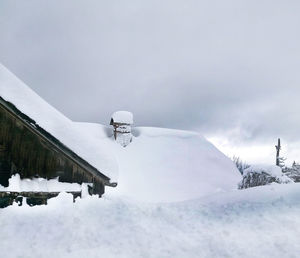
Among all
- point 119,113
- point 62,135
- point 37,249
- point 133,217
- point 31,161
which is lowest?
point 37,249

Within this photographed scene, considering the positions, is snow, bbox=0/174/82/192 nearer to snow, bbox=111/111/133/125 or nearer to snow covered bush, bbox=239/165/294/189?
snow covered bush, bbox=239/165/294/189

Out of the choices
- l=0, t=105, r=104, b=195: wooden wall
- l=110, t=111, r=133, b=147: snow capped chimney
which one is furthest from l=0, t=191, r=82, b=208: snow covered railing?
l=110, t=111, r=133, b=147: snow capped chimney

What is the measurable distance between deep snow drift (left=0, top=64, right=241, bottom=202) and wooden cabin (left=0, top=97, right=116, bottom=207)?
0.21 m

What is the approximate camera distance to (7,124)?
6.25 metres

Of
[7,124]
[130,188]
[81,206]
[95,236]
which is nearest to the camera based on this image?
[95,236]

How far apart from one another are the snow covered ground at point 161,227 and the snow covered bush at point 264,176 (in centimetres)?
903

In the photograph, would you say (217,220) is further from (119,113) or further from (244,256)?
(119,113)

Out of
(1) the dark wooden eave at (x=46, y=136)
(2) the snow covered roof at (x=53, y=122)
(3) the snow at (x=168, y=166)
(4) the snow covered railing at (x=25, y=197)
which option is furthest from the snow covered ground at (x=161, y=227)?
(3) the snow at (x=168, y=166)

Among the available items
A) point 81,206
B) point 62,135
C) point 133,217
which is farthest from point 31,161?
point 133,217

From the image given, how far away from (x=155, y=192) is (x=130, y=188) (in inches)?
57.0

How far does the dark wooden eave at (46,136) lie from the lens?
6.08m

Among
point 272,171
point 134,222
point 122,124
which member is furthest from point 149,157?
point 134,222

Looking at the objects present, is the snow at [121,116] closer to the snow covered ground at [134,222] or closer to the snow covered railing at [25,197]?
the snow covered ground at [134,222]

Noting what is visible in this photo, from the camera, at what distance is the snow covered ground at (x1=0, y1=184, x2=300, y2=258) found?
13.2ft
